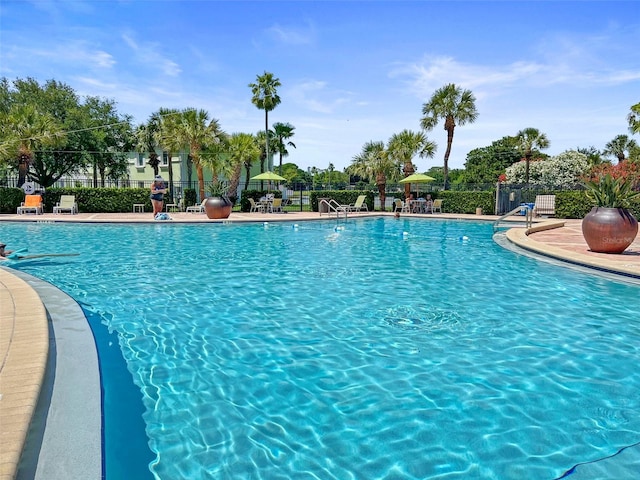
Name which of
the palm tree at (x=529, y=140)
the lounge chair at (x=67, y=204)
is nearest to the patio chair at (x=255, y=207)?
the lounge chair at (x=67, y=204)

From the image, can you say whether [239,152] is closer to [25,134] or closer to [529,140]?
[25,134]

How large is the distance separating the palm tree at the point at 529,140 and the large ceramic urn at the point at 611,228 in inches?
1163

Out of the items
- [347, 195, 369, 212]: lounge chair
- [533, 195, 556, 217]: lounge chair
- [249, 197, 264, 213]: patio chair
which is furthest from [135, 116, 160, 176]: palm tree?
[533, 195, 556, 217]: lounge chair

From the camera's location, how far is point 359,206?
26.2 metres

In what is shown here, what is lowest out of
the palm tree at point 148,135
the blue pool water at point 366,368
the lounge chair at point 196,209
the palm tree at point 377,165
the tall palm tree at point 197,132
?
the blue pool water at point 366,368

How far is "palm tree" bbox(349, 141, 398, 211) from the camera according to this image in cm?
2812

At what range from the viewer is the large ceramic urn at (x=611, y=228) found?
960cm

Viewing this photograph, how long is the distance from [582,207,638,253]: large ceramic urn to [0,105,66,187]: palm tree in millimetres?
26221

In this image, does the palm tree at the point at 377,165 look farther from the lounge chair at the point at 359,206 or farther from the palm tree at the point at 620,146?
the palm tree at the point at 620,146

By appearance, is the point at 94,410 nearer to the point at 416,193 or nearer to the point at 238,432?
the point at 238,432

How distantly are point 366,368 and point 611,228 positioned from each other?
26.7 ft

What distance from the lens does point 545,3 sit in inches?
467

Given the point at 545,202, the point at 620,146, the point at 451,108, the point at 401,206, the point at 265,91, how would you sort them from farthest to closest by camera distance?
1. the point at 620,146
2. the point at 265,91
3. the point at 451,108
4. the point at 401,206
5. the point at 545,202

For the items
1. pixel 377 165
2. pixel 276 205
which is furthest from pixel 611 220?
pixel 377 165
